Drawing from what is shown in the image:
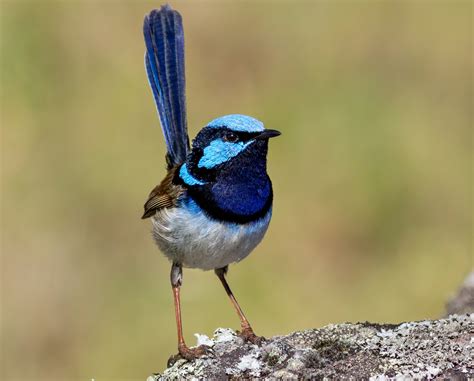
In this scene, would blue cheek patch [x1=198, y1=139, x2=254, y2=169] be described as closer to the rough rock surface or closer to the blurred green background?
the rough rock surface

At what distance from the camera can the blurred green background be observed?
21.9ft

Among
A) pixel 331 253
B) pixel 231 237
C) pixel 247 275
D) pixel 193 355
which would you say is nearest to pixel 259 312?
pixel 247 275

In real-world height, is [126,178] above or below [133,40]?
below

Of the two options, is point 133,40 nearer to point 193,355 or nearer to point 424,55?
point 424,55

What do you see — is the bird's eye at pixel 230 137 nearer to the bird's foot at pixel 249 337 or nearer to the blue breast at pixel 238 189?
the blue breast at pixel 238 189

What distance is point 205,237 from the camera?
Result: 4.21m

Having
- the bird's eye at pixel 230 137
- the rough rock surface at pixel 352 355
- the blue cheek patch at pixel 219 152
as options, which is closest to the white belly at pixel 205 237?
the blue cheek patch at pixel 219 152

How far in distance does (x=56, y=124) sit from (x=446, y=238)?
3.49 m

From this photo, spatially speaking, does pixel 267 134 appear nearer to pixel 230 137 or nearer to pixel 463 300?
pixel 230 137

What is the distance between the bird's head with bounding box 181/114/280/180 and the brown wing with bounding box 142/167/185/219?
0.22 m

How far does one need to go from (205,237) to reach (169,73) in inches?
57.7

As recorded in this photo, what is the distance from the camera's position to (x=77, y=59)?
327 inches

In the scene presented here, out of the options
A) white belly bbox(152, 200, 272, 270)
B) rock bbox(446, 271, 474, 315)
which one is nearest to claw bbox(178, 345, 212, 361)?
white belly bbox(152, 200, 272, 270)

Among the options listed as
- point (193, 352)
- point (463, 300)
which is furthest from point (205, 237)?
point (463, 300)
